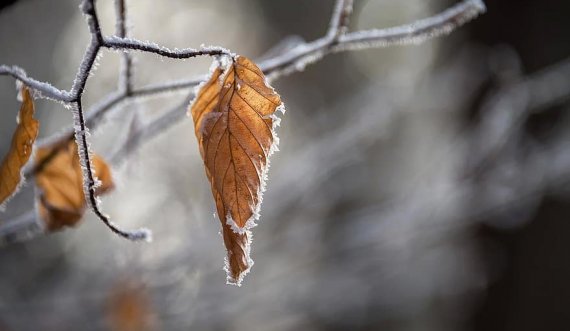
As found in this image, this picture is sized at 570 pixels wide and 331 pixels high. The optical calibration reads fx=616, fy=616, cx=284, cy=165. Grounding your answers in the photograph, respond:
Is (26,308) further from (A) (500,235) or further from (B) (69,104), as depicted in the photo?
(A) (500,235)

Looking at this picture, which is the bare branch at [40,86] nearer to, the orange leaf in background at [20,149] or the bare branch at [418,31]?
the orange leaf in background at [20,149]

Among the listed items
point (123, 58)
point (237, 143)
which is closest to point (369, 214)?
point (123, 58)

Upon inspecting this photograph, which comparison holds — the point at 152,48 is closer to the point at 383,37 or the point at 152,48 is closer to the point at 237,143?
the point at 237,143

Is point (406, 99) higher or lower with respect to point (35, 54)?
lower

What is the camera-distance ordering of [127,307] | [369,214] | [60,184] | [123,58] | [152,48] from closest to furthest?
[152,48] → [123,58] → [60,184] → [127,307] → [369,214]

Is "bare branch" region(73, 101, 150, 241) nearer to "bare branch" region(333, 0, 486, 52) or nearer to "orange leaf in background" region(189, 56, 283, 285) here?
"orange leaf in background" region(189, 56, 283, 285)

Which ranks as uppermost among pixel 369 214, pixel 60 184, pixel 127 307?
pixel 369 214

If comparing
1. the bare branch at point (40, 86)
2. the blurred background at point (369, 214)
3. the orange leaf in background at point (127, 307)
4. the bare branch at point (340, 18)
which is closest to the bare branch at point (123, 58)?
the bare branch at point (40, 86)

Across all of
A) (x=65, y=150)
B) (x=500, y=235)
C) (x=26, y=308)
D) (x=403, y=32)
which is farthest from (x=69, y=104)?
(x=500, y=235)
